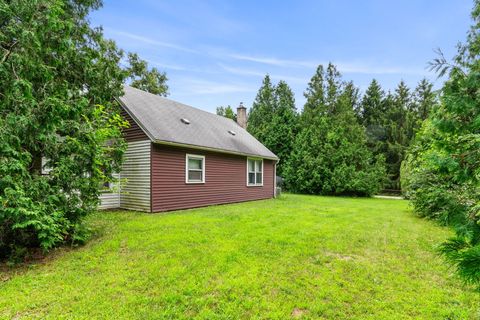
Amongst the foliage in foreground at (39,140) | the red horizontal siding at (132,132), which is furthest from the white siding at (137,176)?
the foliage in foreground at (39,140)

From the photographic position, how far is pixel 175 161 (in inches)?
377

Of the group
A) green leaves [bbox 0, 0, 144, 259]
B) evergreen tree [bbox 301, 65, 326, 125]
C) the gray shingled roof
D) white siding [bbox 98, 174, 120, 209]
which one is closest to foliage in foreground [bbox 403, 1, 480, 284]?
green leaves [bbox 0, 0, 144, 259]

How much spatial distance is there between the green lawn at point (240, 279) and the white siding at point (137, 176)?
114 inches

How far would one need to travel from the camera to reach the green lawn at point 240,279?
2.96 metres

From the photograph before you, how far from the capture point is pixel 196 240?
17.6ft

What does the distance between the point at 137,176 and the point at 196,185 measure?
230cm

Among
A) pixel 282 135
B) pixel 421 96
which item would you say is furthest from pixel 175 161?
pixel 421 96

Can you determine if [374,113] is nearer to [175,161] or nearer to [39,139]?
[175,161]

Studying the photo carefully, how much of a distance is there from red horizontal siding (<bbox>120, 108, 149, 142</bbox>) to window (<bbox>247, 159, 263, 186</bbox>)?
19.8ft

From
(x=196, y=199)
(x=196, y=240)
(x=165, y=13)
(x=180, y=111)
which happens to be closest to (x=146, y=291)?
(x=196, y=240)

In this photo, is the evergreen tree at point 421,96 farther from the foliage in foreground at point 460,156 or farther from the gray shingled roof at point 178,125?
the foliage in foreground at point 460,156

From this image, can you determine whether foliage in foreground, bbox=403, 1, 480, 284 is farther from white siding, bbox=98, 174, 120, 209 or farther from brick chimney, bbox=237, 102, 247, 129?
brick chimney, bbox=237, 102, 247, 129

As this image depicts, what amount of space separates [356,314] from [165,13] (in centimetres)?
1225

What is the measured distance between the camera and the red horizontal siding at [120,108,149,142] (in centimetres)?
906
